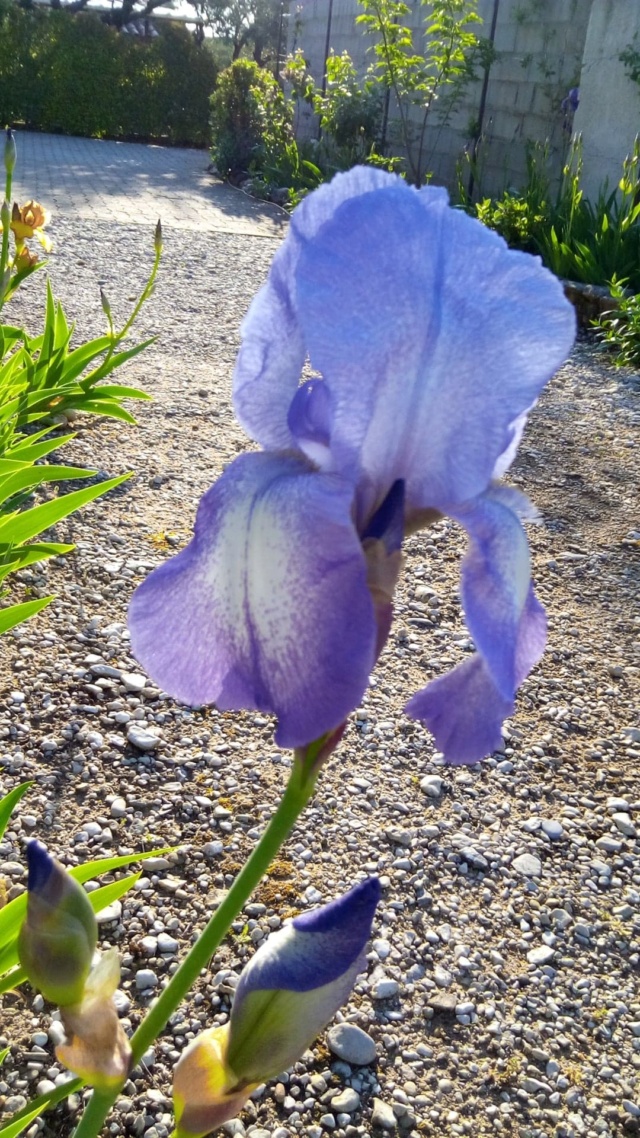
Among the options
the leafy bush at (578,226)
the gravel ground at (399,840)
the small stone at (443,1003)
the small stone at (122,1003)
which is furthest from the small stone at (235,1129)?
the leafy bush at (578,226)

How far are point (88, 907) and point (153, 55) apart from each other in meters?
17.9

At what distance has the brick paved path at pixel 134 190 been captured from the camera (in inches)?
316

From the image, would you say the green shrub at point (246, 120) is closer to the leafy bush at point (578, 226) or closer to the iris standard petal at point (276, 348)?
Result: the leafy bush at point (578, 226)

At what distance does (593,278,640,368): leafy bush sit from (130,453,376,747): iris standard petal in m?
4.73

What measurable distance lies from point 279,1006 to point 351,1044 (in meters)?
0.93

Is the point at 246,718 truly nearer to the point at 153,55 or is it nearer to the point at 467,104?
the point at 467,104

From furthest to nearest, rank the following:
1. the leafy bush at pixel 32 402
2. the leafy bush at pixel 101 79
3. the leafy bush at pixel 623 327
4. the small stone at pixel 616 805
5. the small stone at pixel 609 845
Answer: the leafy bush at pixel 101 79 → the leafy bush at pixel 623 327 → the small stone at pixel 616 805 → the small stone at pixel 609 845 → the leafy bush at pixel 32 402

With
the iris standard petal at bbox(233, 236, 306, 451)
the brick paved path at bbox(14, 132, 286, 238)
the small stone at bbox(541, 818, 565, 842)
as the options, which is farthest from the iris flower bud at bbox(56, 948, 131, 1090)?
the brick paved path at bbox(14, 132, 286, 238)

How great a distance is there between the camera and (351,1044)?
4.70 ft

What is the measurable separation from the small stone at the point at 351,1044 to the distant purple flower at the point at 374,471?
1.12 m

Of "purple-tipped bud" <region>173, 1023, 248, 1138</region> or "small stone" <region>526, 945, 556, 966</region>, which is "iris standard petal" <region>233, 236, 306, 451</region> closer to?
"purple-tipped bud" <region>173, 1023, 248, 1138</region>

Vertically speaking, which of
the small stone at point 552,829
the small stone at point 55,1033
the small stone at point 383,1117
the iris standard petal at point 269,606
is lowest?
the small stone at point 383,1117

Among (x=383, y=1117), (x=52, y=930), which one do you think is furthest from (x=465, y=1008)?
(x=52, y=930)

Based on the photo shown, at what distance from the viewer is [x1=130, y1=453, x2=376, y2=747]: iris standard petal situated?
44 centimetres
